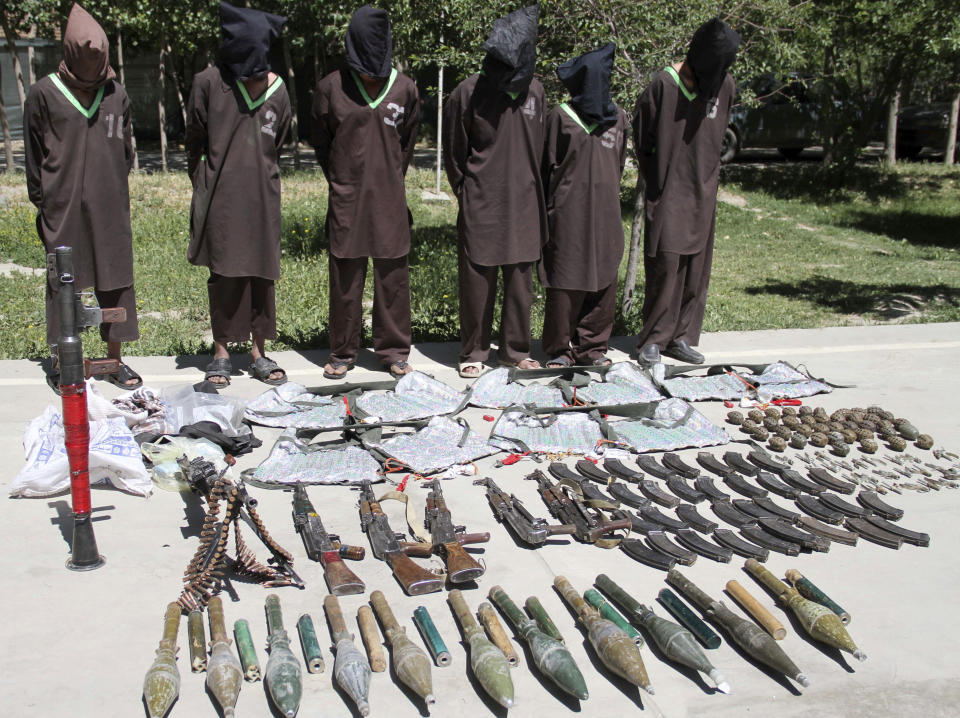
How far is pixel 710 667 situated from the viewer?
117 inches

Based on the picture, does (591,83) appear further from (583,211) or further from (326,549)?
(326,549)

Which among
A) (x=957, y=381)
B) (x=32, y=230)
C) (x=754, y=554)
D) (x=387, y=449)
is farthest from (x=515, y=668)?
(x=32, y=230)

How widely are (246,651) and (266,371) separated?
300 cm

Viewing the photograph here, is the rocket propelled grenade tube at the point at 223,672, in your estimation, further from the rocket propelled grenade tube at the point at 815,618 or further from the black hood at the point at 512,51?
the black hood at the point at 512,51

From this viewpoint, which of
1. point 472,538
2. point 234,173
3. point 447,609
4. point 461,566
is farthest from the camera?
point 234,173

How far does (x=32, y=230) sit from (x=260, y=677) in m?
8.99

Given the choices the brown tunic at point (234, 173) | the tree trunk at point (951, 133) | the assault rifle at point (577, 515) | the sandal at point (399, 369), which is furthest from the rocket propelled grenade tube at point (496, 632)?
the tree trunk at point (951, 133)

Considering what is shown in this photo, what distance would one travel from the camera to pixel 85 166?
5.41m

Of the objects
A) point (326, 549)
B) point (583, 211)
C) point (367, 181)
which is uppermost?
point (367, 181)

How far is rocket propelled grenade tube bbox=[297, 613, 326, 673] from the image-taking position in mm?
2994

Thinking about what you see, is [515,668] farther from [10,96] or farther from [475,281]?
[10,96]

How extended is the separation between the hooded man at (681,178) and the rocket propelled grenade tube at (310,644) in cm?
369

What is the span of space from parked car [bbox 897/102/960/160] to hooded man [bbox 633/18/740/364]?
53.2ft

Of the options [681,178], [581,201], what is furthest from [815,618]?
[681,178]
